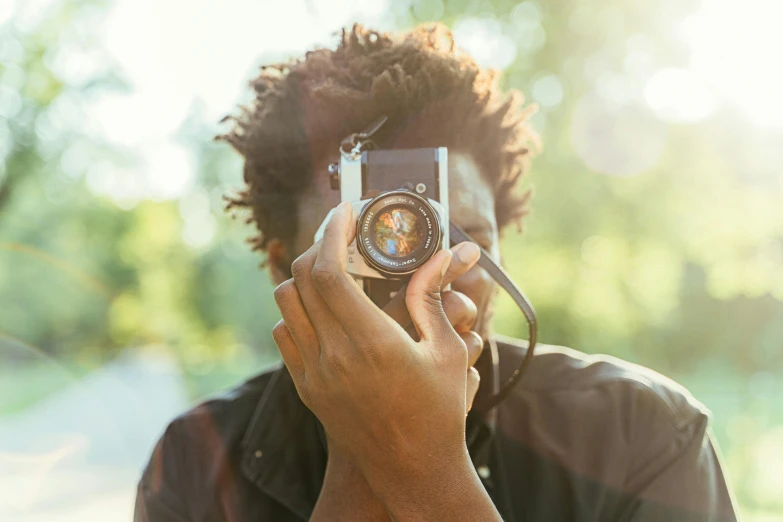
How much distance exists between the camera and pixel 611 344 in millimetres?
11719

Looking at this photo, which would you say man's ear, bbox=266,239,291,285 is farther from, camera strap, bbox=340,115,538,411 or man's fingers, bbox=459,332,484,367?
man's fingers, bbox=459,332,484,367

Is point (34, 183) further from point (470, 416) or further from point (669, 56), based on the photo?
point (470, 416)

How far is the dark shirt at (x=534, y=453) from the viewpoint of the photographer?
67.5 inches

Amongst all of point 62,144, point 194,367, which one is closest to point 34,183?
point 62,144

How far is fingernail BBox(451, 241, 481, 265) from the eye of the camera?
4.78ft

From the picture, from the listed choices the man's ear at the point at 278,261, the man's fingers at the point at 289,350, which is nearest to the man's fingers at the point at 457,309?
the man's fingers at the point at 289,350

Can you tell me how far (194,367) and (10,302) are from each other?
5508 mm

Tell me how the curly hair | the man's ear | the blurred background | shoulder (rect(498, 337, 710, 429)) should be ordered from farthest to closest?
the blurred background
the man's ear
the curly hair
shoulder (rect(498, 337, 710, 429))

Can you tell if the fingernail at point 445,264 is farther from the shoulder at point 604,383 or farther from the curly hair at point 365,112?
the shoulder at point 604,383

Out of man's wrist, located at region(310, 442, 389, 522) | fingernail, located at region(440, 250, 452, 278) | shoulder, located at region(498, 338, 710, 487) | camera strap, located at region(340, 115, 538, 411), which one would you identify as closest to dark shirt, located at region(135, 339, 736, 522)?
shoulder, located at region(498, 338, 710, 487)

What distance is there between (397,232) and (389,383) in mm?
381

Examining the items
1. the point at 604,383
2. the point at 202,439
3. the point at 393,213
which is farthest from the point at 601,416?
the point at 202,439

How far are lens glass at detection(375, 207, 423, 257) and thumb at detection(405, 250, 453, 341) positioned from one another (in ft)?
0.50

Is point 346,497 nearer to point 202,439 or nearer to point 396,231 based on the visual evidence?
point 396,231
